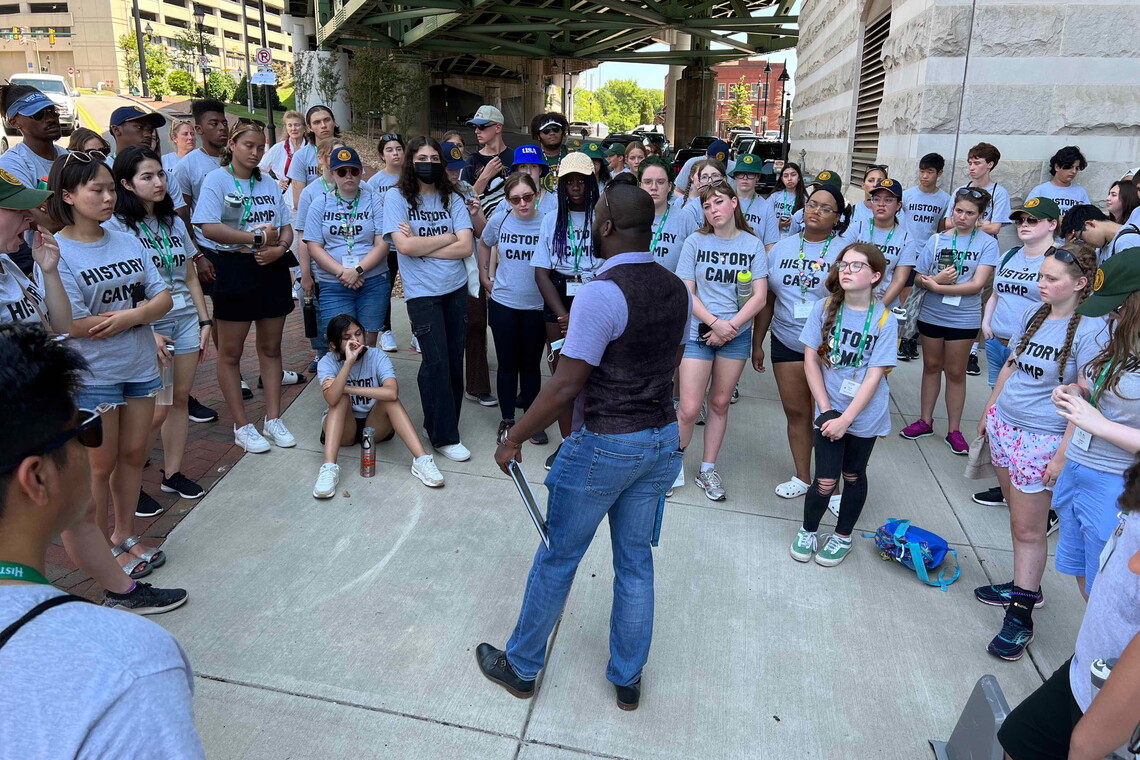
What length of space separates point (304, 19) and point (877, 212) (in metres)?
42.4

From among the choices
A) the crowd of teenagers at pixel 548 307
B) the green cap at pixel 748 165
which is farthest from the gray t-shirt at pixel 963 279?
the green cap at pixel 748 165

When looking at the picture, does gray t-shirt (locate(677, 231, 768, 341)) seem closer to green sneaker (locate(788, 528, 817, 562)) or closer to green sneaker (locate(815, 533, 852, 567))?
green sneaker (locate(788, 528, 817, 562))

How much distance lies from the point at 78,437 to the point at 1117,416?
3.11 metres

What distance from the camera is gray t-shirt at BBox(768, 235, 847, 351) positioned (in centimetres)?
462

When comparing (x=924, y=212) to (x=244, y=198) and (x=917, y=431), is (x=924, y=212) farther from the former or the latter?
(x=244, y=198)

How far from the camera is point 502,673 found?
10.1ft

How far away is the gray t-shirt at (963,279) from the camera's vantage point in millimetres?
5497

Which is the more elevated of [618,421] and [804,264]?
[804,264]

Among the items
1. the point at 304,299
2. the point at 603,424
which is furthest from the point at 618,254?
the point at 304,299

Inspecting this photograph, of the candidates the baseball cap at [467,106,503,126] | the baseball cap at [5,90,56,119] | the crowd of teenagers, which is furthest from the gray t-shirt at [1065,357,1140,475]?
the baseball cap at [5,90,56,119]

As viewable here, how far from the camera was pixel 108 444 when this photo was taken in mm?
Result: 3527

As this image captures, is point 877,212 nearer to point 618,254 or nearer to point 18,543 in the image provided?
point 618,254

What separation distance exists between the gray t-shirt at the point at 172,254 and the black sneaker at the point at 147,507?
40.4 inches

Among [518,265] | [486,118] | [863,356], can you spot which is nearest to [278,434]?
[518,265]
